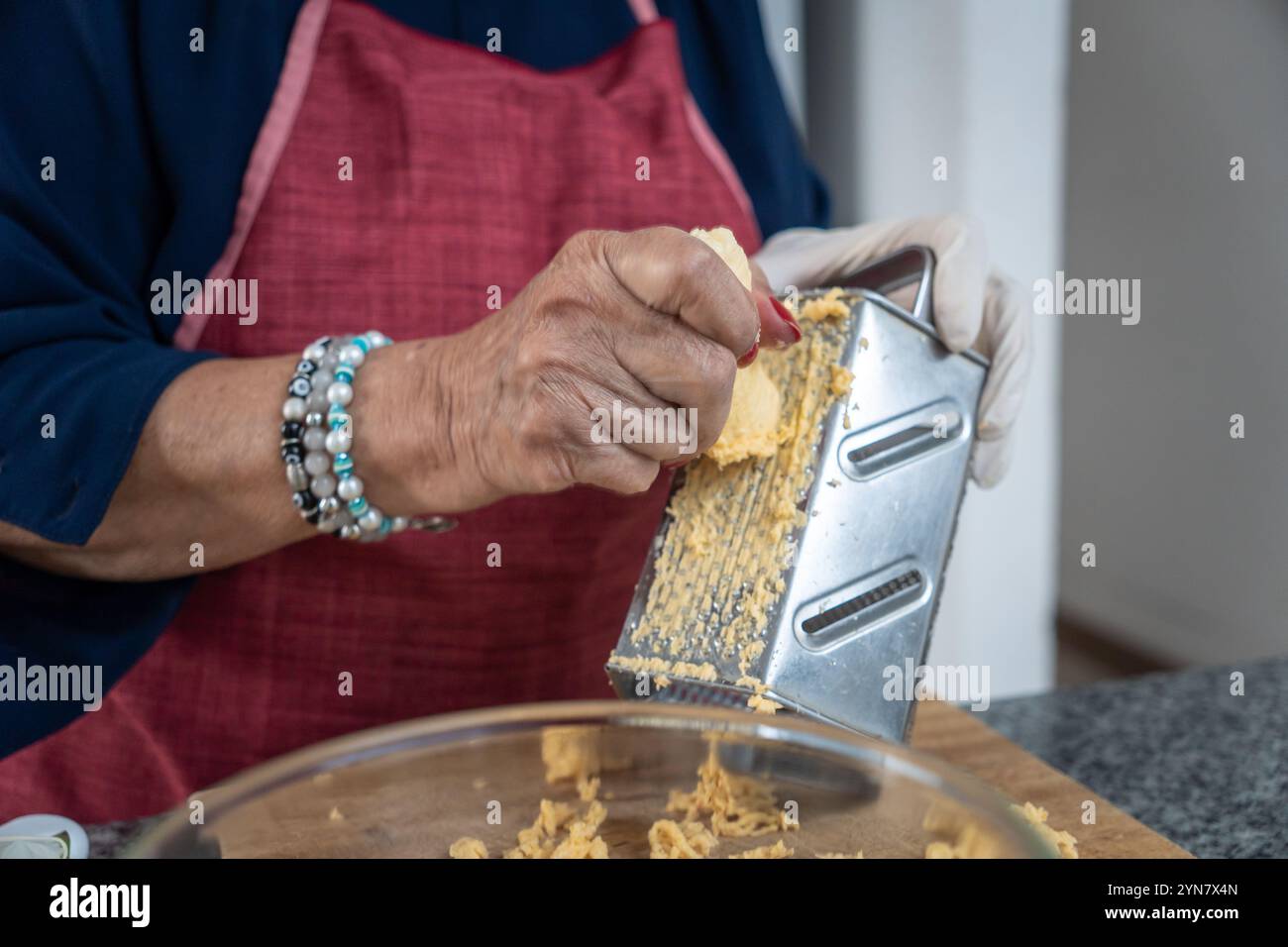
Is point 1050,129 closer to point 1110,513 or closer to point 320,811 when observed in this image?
point 1110,513

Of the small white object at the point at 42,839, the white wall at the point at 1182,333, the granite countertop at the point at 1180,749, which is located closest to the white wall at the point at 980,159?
the white wall at the point at 1182,333

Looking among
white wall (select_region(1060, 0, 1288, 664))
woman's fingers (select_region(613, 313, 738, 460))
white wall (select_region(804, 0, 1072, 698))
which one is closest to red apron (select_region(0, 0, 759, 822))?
woman's fingers (select_region(613, 313, 738, 460))

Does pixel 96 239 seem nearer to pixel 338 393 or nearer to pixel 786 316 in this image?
pixel 338 393

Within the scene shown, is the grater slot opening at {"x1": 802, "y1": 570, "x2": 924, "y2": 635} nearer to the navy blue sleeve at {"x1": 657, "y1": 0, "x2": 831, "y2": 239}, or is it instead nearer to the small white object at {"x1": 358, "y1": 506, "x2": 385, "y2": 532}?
the small white object at {"x1": 358, "y1": 506, "x2": 385, "y2": 532}

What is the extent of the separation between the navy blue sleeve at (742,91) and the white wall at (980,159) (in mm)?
989

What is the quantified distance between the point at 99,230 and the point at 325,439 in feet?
1.08

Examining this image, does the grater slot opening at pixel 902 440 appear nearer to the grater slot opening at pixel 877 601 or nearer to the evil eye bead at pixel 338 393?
the grater slot opening at pixel 877 601

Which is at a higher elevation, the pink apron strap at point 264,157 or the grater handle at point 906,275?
the pink apron strap at point 264,157

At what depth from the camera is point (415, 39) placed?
105 centimetres

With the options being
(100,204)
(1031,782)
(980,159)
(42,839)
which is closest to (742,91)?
(100,204)

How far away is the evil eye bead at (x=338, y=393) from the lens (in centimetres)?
78

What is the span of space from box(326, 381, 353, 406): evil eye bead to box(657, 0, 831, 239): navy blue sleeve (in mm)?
619

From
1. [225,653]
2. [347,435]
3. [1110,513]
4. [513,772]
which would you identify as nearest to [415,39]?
[347,435]

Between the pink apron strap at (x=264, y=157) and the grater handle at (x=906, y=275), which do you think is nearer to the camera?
the grater handle at (x=906, y=275)
